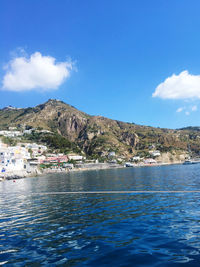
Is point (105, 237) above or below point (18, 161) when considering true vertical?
below

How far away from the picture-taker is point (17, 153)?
399 feet

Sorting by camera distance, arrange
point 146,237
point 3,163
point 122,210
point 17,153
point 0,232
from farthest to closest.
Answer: point 17,153 < point 3,163 < point 122,210 < point 0,232 < point 146,237

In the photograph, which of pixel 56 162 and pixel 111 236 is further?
pixel 56 162

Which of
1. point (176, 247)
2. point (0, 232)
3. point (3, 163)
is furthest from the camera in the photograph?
point (3, 163)

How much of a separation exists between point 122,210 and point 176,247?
896 cm

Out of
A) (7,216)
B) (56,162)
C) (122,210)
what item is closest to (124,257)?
(122,210)

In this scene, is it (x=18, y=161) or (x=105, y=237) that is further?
(x=18, y=161)

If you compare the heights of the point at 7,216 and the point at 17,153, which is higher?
the point at 17,153

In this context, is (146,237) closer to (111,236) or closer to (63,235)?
(111,236)

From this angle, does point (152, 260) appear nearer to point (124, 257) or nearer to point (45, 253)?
point (124, 257)

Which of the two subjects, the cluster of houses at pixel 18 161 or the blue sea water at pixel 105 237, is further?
the cluster of houses at pixel 18 161

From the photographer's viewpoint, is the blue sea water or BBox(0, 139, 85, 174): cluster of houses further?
BBox(0, 139, 85, 174): cluster of houses

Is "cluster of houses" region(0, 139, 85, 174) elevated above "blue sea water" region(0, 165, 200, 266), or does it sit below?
above

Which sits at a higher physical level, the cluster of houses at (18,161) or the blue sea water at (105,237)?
the cluster of houses at (18,161)
